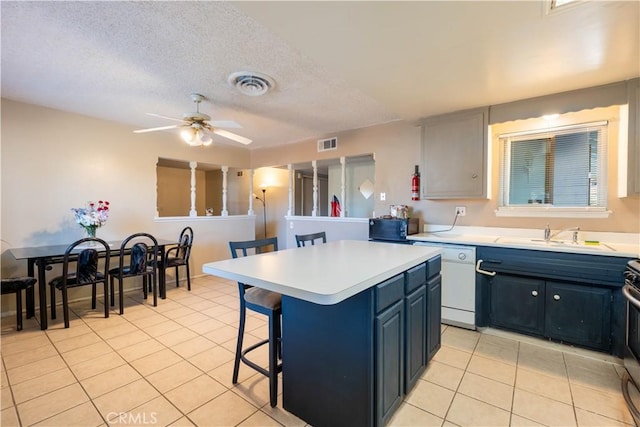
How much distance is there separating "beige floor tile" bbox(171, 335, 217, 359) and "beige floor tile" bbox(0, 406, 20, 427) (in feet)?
3.12

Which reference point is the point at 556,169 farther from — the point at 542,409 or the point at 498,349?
the point at 542,409

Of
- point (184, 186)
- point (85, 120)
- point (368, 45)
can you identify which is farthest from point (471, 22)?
point (184, 186)

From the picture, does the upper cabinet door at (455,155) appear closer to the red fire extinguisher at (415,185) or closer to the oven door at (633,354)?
the red fire extinguisher at (415,185)

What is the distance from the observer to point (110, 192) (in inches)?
155

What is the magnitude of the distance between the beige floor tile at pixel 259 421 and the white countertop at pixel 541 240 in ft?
7.07

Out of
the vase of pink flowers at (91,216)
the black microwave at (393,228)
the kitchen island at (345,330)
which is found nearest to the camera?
the kitchen island at (345,330)

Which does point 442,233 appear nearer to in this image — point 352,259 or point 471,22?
point 352,259

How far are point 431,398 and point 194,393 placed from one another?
157 centimetres

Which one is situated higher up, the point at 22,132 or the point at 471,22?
the point at 471,22

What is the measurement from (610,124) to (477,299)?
6.67 ft

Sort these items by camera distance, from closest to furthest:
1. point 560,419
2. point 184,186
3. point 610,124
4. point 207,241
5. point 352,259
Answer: point 560,419 < point 352,259 < point 610,124 < point 207,241 < point 184,186

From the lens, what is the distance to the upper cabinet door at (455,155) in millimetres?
3018

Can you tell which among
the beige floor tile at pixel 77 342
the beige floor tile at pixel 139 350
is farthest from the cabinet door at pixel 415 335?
the beige floor tile at pixel 77 342

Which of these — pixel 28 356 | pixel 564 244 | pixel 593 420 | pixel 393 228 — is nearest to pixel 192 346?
pixel 28 356
